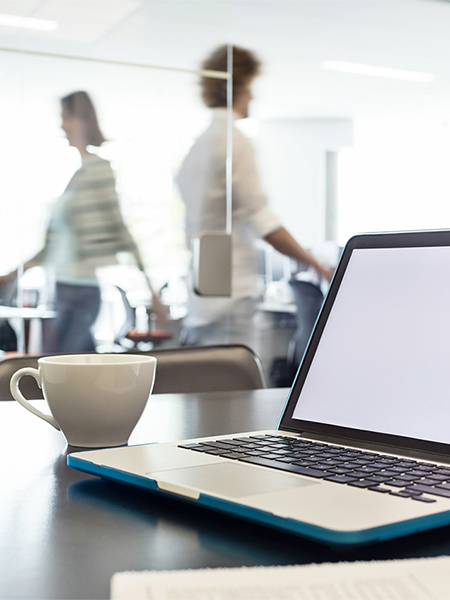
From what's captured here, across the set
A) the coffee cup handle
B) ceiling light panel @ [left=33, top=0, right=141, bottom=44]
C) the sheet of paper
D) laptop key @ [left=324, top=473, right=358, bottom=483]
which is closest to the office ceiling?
ceiling light panel @ [left=33, top=0, right=141, bottom=44]

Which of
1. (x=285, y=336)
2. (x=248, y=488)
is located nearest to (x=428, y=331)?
(x=248, y=488)

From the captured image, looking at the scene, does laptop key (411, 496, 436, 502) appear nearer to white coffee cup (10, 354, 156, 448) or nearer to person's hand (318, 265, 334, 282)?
white coffee cup (10, 354, 156, 448)

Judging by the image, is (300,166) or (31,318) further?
(300,166)

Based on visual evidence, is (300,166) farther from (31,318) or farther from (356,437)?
(356,437)

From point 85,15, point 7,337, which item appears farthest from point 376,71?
point 7,337

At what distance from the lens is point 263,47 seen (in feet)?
12.8

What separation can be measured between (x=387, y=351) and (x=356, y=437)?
7cm

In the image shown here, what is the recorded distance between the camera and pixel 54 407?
2.18ft

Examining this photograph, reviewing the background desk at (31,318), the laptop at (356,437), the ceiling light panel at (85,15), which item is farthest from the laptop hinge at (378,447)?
the ceiling light panel at (85,15)

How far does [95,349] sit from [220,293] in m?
0.61

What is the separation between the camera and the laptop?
41cm

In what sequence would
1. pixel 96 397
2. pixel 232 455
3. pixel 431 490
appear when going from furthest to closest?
1. pixel 96 397
2. pixel 232 455
3. pixel 431 490

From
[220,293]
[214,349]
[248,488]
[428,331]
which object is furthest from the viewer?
[220,293]

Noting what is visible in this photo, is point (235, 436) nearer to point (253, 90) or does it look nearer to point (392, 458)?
point (392, 458)
